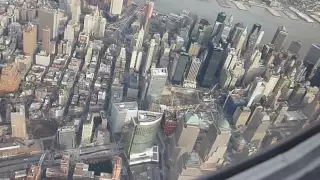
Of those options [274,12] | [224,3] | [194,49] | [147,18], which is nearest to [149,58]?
[194,49]

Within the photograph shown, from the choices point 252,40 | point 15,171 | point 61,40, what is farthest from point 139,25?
point 15,171

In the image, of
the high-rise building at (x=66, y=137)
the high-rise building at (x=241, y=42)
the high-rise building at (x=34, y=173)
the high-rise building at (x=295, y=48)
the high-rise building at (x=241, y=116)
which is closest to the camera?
the high-rise building at (x=34, y=173)

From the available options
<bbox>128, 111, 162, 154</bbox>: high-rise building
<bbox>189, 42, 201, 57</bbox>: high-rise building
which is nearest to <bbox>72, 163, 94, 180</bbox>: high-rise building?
<bbox>128, 111, 162, 154</bbox>: high-rise building

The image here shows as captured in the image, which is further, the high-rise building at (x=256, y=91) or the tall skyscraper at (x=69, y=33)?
the tall skyscraper at (x=69, y=33)

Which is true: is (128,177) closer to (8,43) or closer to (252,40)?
(8,43)

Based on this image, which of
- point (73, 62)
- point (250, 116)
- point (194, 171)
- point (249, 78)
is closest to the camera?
point (194, 171)

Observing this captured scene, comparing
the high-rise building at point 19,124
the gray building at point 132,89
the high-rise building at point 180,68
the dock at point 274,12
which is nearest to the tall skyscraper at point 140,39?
the high-rise building at point 180,68

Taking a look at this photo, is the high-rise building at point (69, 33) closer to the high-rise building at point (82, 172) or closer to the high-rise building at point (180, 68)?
the high-rise building at point (180, 68)
